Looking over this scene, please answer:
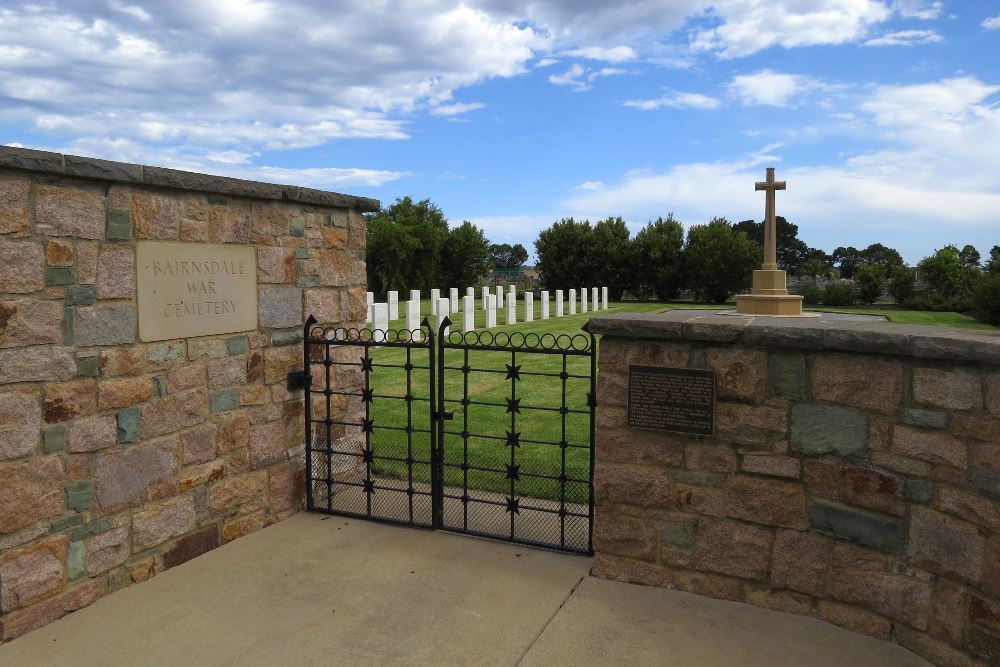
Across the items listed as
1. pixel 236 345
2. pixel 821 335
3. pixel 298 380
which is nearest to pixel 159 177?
pixel 236 345

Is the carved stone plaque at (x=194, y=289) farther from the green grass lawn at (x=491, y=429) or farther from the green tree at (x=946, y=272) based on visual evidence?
the green tree at (x=946, y=272)

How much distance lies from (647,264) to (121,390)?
33.2m

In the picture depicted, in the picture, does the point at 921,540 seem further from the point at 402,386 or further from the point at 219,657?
the point at 402,386

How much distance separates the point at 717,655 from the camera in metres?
3.23

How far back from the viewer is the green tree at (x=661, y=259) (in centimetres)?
3444

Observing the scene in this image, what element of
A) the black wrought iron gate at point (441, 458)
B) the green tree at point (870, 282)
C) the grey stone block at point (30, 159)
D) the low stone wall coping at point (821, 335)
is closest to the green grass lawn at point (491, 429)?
the black wrought iron gate at point (441, 458)

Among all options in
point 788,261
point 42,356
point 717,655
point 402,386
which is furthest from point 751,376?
point 788,261

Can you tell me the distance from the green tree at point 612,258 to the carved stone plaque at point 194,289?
32.2 meters

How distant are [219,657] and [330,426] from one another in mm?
2213

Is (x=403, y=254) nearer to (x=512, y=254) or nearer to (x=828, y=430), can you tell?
(x=828, y=430)

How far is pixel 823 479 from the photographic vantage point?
Answer: 3467 millimetres

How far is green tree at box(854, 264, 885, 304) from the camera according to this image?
97.3 feet

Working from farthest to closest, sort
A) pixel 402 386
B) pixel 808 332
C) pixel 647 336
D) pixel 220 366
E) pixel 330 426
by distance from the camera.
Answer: pixel 402 386, pixel 330 426, pixel 220 366, pixel 647 336, pixel 808 332

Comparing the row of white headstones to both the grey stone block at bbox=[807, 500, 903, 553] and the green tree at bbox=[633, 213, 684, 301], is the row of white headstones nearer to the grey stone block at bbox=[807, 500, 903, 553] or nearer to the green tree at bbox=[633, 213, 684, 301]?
the grey stone block at bbox=[807, 500, 903, 553]
